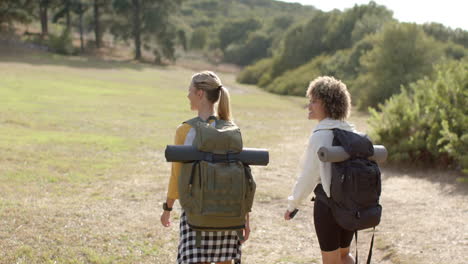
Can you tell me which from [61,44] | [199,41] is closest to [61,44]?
[61,44]

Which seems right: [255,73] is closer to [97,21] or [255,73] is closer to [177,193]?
[97,21]

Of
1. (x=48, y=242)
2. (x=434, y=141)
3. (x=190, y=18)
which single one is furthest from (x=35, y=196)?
(x=190, y=18)

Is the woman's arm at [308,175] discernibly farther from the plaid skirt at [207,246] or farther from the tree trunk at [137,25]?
the tree trunk at [137,25]

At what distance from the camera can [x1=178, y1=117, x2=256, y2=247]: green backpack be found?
3014 mm

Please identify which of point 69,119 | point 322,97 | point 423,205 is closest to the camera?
point 322,97

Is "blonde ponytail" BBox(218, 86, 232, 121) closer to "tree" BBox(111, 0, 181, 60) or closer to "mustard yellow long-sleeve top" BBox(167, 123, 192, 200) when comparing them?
"mustard yellow long-sleeve top" BBox(167, 123, 192, 200)

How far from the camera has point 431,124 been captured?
38.3 ft

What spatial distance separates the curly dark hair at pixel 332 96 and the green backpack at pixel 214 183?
81 centimetres

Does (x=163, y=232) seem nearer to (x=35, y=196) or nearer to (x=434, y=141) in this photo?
(x=35, y=196)

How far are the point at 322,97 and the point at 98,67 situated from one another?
43696mm

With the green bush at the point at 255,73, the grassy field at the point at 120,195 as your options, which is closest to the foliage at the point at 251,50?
the green bush at the point at 255,73

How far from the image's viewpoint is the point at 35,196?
308 inches

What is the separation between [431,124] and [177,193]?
9.64 metres

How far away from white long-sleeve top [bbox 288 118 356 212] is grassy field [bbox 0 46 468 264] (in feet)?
7.94
